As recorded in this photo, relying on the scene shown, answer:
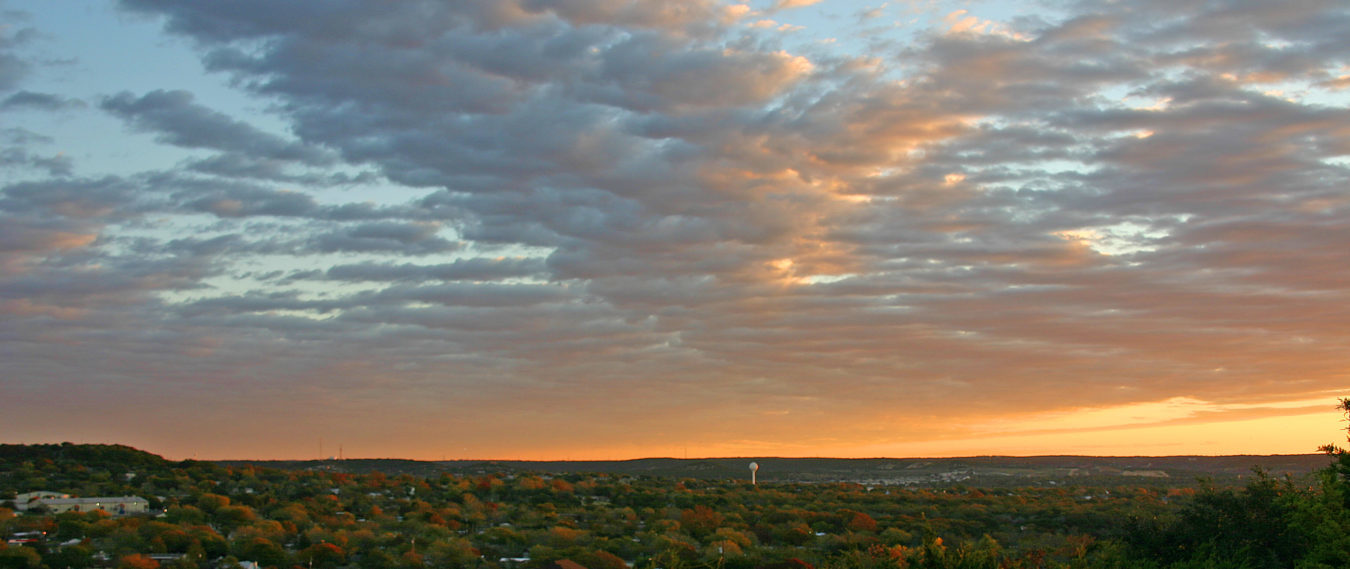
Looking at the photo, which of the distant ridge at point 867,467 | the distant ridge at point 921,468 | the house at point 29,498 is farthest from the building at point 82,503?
the distant ridge at point 921,468

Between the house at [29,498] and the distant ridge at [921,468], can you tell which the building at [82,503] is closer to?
the house at [29,498]

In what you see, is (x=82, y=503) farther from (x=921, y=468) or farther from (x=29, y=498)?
(x=921, y=468)

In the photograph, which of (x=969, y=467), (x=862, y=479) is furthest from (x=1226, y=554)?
(x=969, y=467)

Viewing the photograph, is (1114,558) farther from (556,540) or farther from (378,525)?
(378,525)

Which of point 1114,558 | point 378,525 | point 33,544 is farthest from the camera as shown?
point 378,525

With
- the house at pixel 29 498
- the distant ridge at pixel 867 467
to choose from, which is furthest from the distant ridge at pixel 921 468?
the house at pixel 29 498

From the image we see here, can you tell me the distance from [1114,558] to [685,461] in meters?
172

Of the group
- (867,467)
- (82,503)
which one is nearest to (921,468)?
(867,467)

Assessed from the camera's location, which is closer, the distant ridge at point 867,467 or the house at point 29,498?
the house at point 29,498

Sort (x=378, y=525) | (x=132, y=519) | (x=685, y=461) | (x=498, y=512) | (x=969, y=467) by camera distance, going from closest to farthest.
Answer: (x=132, y=519)
(x=378, y=525)
(x=498, y=512)
(x=969, y=467)
(x=685, y=461)

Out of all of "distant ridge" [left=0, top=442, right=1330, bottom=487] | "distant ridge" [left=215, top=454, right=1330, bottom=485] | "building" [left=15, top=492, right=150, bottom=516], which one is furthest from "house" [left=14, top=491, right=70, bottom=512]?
"distant ridge" [left=215, top=454, right=1330, bottom=485]

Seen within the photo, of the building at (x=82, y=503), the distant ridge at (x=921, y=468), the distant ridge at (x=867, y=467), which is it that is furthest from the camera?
the distant ridge at (x=921, y=468)

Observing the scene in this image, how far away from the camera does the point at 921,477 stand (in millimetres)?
141500

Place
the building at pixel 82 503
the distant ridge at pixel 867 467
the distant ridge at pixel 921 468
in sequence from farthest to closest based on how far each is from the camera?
the distant ridge at pixel 921 468, the distant ridge at pixel 867 467, the building at pixel 82 503
